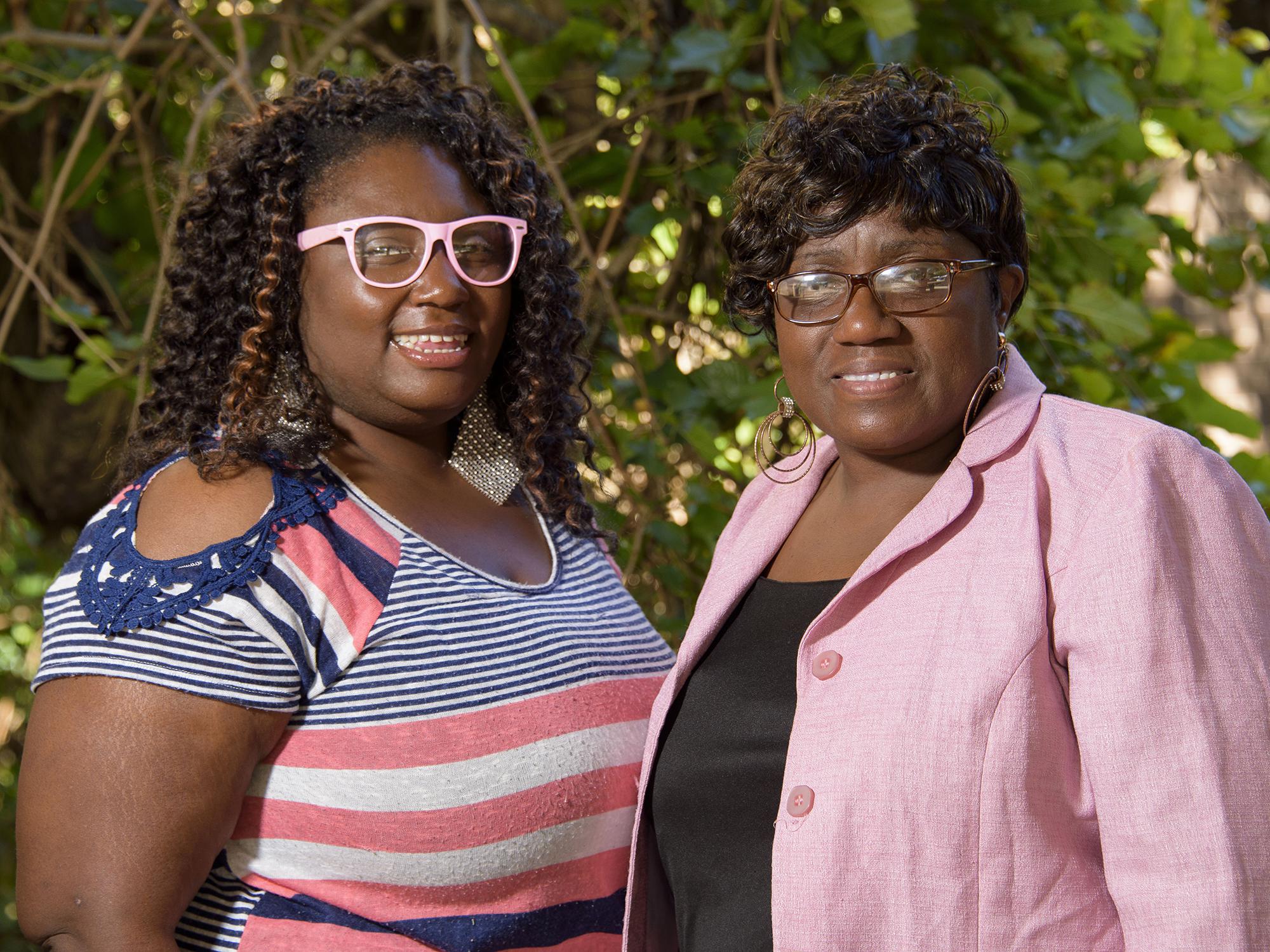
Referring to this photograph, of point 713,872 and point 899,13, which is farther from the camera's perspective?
point 899,13

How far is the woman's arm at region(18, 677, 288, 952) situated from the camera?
1493 millimetres

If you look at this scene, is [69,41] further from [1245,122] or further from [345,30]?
[1245,122]

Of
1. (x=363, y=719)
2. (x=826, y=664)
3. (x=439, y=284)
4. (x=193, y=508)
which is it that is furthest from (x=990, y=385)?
(x=193, y=508)

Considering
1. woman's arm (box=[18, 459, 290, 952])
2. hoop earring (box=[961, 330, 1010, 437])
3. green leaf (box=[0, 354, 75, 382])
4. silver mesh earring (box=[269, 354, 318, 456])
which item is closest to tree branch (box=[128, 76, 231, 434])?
green leaf (box=[0, 354, 75, 382])

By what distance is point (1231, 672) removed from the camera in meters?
1.23

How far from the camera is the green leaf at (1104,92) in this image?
8.75ft

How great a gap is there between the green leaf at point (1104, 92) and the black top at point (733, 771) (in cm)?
152

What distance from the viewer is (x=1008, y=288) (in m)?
1.59

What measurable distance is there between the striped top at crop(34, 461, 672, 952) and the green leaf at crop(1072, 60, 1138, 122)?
5.65 ft

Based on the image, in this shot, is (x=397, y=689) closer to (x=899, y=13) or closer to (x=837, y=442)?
(x=837, y=442)

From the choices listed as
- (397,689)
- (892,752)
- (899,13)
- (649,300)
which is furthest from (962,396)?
(649,300)

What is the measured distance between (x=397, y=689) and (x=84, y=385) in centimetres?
141

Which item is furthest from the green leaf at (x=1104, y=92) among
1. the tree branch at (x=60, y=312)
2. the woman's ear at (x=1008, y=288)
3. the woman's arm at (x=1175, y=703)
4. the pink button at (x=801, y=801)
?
the tree branch at (x=60, y=312)

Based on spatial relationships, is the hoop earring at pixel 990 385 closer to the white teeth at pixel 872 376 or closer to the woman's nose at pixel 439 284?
the white teeth at pixel 872 376
